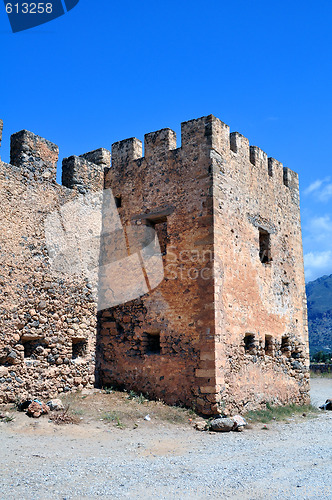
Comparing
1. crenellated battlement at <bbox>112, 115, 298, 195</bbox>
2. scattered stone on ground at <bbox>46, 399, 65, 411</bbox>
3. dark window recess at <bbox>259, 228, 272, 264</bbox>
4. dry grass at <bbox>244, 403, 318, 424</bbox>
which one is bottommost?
dry grass at <bbox>244, 403, 318, 424</bbox>

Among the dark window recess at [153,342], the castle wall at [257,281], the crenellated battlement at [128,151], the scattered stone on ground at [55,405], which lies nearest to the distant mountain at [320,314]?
the castle wall at [257,281]

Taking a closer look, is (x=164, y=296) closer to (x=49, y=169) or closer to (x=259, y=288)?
(x=259, y=288)

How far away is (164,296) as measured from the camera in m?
9.73

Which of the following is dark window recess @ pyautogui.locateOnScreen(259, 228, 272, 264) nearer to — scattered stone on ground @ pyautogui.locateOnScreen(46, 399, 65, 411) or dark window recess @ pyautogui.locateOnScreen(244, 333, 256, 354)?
dark window recess @ pyautogui.locateOnScreen(244, 333, 256, 354)

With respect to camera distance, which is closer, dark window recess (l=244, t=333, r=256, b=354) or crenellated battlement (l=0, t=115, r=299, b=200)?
crenellated battlement (l=0, t=115, r=299, b=200)

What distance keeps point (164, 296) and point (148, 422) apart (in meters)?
2.50

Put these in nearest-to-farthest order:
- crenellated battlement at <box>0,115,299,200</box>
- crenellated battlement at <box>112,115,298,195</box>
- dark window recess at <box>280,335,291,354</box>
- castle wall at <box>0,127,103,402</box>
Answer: castle wall at <box>0,127,103,402</box>, crenellated battlement at <box>0,115,299,200</box>, crenellated battlement at <box>112,115,298,195</box>, dark window recess at <box>280,335,291,354</box>

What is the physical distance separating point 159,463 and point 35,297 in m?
4.10

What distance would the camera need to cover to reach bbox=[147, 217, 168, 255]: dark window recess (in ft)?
33.4

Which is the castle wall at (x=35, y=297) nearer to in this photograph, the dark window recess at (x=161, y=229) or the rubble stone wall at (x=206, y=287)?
the rubble stone wall at (x=206, y=287)

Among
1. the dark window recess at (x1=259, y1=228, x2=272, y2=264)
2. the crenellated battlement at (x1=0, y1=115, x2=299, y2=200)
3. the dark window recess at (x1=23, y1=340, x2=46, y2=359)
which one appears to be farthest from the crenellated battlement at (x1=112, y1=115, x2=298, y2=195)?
the dark window recess at (x1=23, y1=340, x2=46, y2=359)

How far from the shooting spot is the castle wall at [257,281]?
30.8 ft

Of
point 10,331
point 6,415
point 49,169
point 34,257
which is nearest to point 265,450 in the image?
point 6,415

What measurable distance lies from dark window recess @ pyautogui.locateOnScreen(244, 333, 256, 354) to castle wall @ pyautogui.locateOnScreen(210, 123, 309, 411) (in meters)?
0.02
